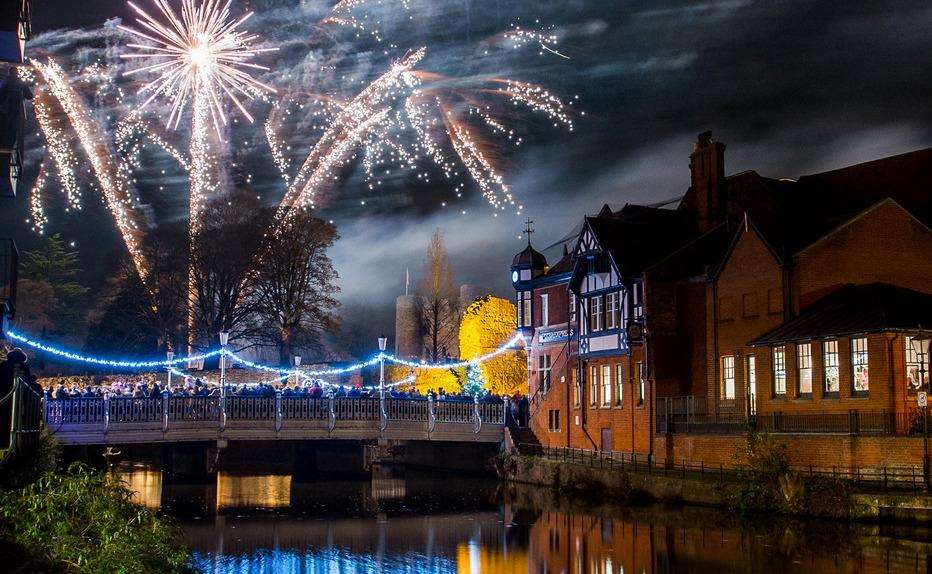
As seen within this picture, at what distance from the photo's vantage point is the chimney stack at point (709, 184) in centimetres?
5109

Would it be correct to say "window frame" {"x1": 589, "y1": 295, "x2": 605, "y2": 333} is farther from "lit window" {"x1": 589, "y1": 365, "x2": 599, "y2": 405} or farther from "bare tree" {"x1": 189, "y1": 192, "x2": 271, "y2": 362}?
"bare tree" {"x1": 189, "y1": 192, "x2": 271, "y2": 362}

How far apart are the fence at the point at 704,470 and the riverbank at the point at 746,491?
0.36 feet

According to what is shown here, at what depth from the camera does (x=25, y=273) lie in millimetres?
98875

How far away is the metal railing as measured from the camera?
43.2 m

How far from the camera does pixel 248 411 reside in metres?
47.7

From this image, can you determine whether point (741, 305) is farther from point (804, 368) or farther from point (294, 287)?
point (294, 287)

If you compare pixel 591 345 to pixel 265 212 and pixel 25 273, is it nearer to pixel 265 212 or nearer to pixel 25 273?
pixel 265 212

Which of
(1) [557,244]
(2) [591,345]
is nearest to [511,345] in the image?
(1) [557,244]

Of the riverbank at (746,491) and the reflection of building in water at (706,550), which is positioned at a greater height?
the riverbank at (746,491)

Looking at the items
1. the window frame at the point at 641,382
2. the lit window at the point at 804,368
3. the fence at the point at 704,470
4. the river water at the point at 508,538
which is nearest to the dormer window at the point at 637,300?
the window frame at the point at 641,382

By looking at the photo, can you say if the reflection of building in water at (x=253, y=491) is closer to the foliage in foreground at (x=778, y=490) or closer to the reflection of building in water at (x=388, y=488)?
the reflection of building in water at (x=388, y=488)

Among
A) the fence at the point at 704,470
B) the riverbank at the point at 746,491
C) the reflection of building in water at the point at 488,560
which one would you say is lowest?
the reflection of building in water at the point at 488,560

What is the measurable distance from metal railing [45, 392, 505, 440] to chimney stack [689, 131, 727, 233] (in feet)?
45.2

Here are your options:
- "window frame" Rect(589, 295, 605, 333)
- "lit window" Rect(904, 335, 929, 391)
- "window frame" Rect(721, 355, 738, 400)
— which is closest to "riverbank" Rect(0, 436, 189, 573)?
"lit window" Rect(904, 335, 929, 391)
